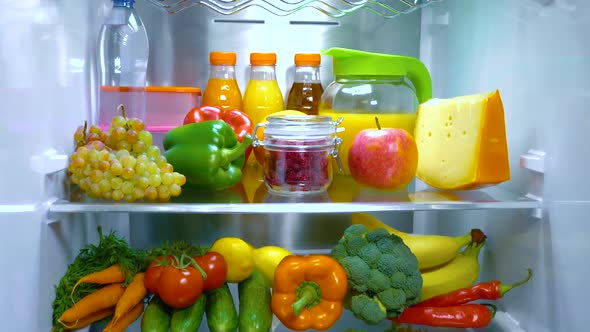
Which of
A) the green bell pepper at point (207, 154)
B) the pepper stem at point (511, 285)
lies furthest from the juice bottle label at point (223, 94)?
the pepper stem at point (511, 285)

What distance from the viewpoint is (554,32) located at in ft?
3.93

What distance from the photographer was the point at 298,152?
1309mm

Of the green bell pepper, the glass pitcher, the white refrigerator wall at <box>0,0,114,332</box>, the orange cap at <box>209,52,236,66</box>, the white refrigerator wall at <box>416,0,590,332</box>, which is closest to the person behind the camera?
the white refrigerator wall at <box>0,0,114,332</box>

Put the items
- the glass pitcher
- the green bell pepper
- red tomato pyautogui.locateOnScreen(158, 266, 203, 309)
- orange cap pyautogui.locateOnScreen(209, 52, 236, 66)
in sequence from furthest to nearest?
orange cap pyautogui.locateOnScreen(209, 52, 236, 66) < the glass pitcher < the green bell pepper < red tomato pyautogui.locateOnScreen(158, 266, 203, 309)

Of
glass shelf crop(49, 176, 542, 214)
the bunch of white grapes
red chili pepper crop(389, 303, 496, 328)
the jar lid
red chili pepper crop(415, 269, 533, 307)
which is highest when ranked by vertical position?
the jar lid

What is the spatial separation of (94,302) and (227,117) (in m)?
0.50

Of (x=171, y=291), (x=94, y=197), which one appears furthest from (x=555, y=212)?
(x=94, y=197)

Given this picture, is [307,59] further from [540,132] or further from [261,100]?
[540,132]

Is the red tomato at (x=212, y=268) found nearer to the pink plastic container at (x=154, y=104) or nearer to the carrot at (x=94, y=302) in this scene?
the carrot at (x=94, y=302)

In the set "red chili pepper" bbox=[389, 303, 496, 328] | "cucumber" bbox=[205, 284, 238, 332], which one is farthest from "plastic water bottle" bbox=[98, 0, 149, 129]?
"red chili pepper" bbox=[389, 303, 496, 328]

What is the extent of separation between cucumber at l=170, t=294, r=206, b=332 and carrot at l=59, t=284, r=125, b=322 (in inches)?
4.6

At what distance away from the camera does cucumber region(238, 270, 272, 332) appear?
50.9 inches

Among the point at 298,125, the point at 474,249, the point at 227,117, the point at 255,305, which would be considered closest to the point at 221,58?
the point at 227,117

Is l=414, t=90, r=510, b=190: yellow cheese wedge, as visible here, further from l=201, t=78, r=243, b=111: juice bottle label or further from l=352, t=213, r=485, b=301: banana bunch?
l=201, t=78, r=243, b=111: juice bottle label
